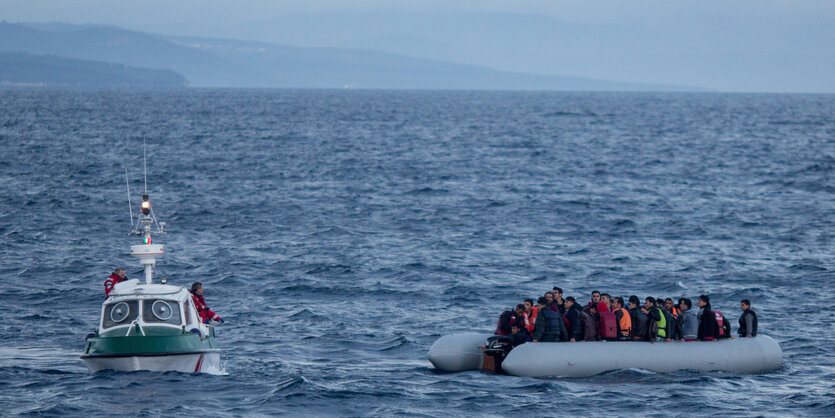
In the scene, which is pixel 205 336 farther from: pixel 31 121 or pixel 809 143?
pixel 31 121

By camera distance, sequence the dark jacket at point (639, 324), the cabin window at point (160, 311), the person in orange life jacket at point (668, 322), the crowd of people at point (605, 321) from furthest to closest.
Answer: the person in orange life jacket at point (668, 322) < the dark jacket at point (639, 324) < the crowd of people at point (605, 321) < the cabin window at point (160, 311)

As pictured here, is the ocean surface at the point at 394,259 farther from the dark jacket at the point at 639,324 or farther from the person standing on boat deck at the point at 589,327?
the person standing on boat deck at the point at 589,327

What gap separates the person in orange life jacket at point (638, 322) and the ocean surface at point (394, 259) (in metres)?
1.01

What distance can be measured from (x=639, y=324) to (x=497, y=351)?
334cm

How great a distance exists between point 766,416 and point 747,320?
178 inches

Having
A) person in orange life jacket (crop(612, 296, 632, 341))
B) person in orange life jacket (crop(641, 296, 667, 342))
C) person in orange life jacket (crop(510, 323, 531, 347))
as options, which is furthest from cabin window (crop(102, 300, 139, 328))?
person in orange life jacket (crop(641, 296, 667, 342))

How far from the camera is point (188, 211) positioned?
48.9 m

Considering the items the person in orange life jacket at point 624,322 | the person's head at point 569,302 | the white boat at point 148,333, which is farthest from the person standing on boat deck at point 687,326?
the white boat at point 148,333

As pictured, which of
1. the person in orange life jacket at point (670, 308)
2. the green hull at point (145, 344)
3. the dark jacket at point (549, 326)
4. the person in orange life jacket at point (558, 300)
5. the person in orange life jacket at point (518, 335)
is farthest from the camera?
the person in orange life jacket at point (670, 308)

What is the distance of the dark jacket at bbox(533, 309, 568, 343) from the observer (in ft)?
76.7

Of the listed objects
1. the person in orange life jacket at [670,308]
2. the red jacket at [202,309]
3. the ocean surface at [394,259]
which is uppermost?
the person in orange life jacket at [670,308]

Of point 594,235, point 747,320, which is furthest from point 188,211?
point 747,320

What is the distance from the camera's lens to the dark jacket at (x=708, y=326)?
24.5m

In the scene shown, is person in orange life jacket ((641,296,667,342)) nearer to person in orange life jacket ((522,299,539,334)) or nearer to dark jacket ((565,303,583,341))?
dark jacket ((565,303,583,341))
